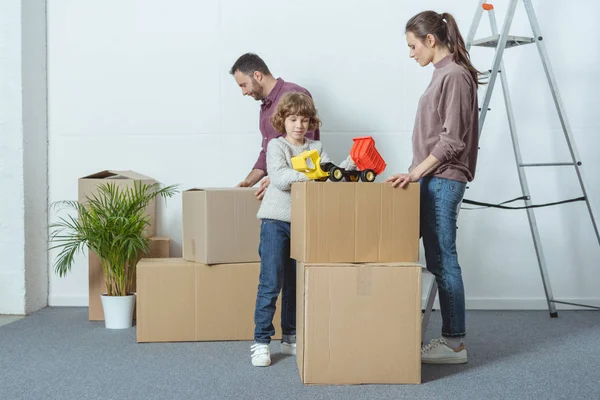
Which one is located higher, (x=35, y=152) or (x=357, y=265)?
(x=35, y=152)

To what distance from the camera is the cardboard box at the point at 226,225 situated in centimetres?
292

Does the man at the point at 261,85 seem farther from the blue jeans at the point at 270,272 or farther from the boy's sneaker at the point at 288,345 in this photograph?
the boy's sneaker at the point at 288,345

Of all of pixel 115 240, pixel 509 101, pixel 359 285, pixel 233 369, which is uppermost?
pixel 509 101

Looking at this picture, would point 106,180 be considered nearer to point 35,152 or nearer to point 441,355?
point 35,152

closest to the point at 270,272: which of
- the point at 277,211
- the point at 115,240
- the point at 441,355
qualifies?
the point at 277,211

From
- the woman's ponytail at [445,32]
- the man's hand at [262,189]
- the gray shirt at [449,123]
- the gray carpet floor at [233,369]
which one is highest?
the woman's ponytail at [445,32]

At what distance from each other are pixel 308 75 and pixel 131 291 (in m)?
1.36

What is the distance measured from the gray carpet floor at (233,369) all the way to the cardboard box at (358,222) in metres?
0.41

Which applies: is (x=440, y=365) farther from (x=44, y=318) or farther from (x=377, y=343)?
(x=44, y=318)

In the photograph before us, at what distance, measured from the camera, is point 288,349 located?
276 cm

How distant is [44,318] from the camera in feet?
11.4

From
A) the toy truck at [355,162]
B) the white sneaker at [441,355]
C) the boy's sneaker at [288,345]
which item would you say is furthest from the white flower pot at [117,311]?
the white sneaker at [441,355]

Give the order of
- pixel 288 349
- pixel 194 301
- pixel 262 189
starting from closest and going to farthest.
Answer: pixel 288 349
pixel 262 189
pixel 194 301

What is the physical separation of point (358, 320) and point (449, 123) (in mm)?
720
